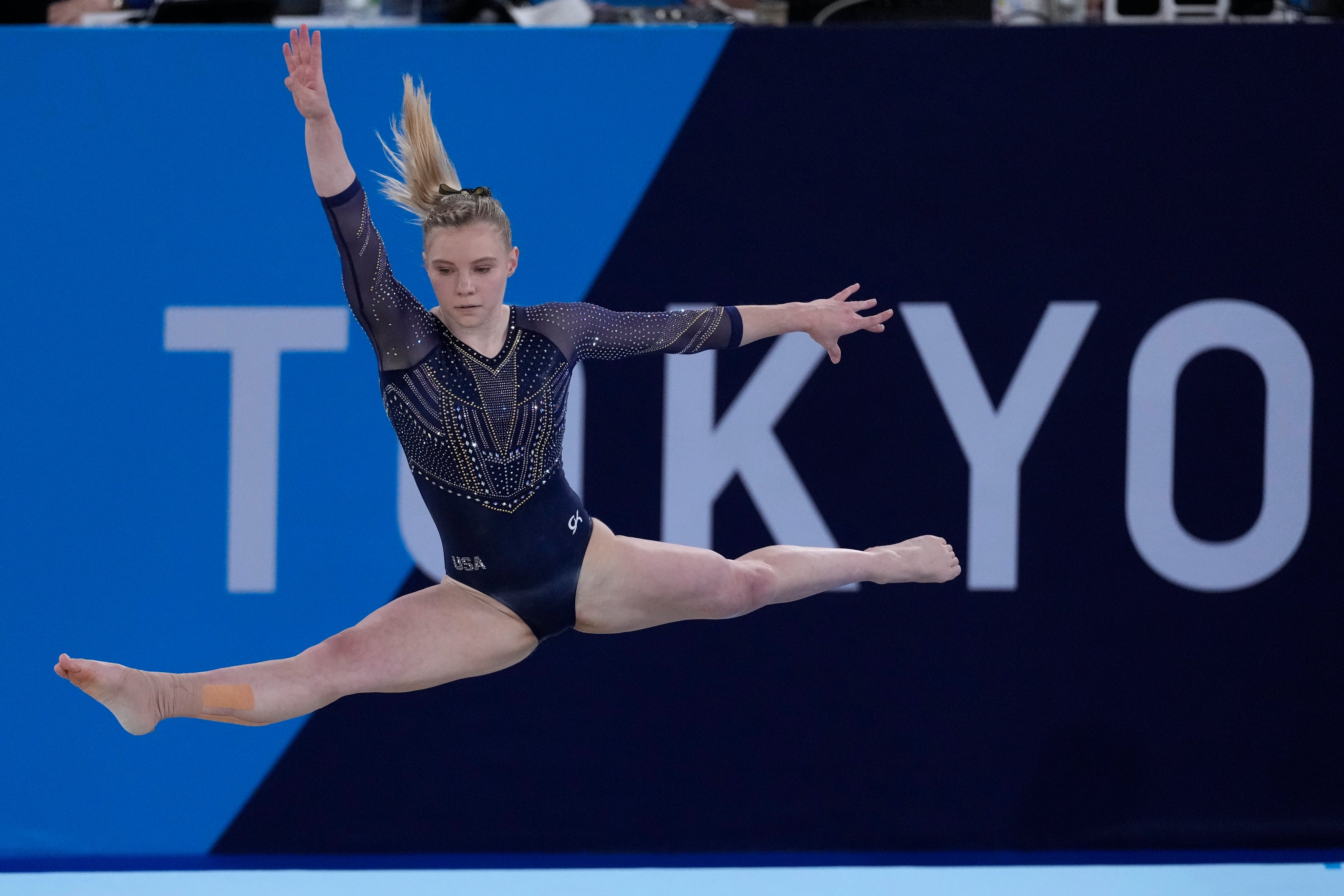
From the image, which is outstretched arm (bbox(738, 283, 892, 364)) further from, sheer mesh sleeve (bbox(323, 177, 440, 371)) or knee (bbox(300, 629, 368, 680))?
knee (bbox(300, 629, 368, 680))

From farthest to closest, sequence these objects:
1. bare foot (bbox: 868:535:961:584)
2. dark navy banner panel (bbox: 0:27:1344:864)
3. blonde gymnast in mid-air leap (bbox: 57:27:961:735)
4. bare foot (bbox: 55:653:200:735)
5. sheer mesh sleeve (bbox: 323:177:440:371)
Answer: dark navy banner panel (bbox: 0:27:1344:864)
bare foot (bbox: 868:535:961:584)
blonde gymnast in mid-air leap (bbox: 57:27:961:735)
sheer mesh sleeve (bbox: 323:177:440:371)
bare foot (bbox: 55:653:200:735)

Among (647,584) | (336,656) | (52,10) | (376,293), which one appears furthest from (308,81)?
(52,10)

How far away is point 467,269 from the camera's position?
9.42 ft

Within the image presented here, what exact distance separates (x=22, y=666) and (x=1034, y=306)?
10.8ft

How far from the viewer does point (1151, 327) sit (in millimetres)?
4266

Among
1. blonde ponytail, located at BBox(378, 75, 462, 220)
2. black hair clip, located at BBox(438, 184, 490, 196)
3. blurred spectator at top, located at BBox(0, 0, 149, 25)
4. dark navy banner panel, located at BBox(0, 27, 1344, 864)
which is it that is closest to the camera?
black hair clip, located at BBox(438, 184, 490, 196)

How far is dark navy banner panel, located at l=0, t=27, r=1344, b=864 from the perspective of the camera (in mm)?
4160

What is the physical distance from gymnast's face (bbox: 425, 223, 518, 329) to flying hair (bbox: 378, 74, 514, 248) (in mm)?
23

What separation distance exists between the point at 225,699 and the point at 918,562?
62.8 inches

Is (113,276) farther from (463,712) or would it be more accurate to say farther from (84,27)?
(463,712)

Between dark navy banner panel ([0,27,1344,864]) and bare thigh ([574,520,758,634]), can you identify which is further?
dark navy banner panel ([0,27,1344,864])

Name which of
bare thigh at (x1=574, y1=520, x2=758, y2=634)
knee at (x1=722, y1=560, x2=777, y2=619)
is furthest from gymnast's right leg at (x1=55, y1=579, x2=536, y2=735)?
knee at (x1=722, y1=560, x2=777, y2=619)

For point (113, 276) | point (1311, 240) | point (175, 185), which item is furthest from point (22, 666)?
point (1311, 240)

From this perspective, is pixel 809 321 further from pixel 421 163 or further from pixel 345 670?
pixel 345 670
